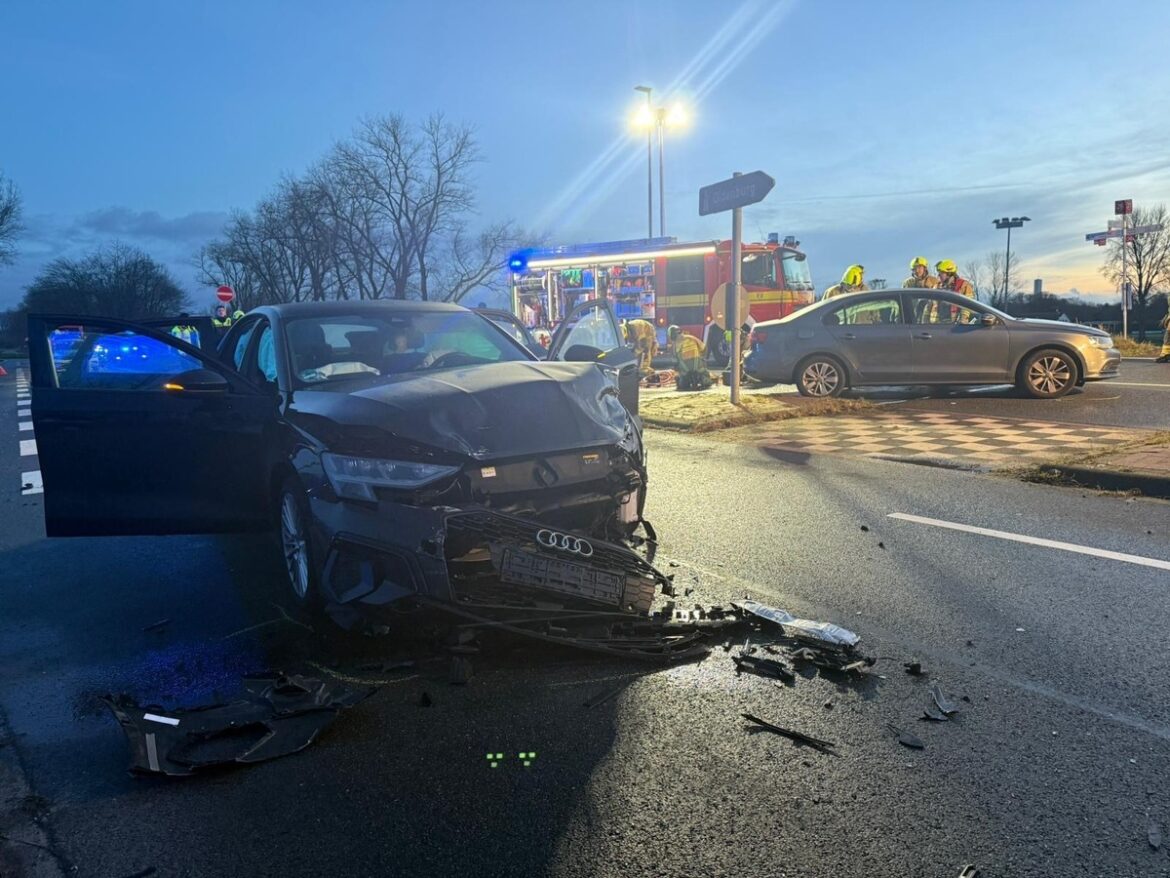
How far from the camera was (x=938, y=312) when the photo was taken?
12211 millimetres

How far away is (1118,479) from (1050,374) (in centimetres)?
583

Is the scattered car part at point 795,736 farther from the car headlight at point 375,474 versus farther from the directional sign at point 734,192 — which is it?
the directional sign at point 734,192

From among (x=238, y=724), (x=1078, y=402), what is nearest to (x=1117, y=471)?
(x=1078, y=402)

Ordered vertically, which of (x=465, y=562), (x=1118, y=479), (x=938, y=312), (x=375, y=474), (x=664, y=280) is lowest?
(x=1118, y=479)

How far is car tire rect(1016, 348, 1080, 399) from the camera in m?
11.9

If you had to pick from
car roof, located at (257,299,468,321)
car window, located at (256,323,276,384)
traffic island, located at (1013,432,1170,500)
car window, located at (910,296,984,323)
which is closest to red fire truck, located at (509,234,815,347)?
car window, located at (910,296,984,323)

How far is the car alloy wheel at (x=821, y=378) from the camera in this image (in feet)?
42.2

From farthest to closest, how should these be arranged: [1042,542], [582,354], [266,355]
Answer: [582,354] < [1042,542] < [266,355]

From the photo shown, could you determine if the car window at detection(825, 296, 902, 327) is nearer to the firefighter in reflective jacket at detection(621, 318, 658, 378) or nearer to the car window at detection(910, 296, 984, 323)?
the car window at detection(910, 296, 984, 323)

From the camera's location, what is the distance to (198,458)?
4.88 meters

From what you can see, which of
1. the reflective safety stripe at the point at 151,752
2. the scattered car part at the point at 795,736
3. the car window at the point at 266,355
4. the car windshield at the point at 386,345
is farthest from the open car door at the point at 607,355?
the reflective safety stripe at the point at 151,752

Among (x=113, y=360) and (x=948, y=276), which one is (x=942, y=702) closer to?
(x=113, y=360)

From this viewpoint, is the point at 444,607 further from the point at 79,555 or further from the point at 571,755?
the point at 79,555

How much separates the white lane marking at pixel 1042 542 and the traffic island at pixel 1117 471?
1.79 m
